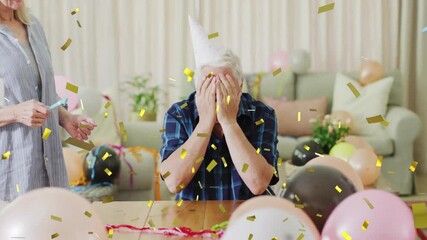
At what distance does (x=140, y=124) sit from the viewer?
199 inches

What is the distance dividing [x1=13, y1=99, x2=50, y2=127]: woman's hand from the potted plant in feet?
10.7

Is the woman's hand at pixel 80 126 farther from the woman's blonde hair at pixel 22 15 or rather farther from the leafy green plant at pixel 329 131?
the leafy green plant at pixel 329 131

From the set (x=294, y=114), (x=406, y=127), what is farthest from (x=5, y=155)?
A: (x=406, y=127)

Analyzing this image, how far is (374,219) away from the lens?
153cm

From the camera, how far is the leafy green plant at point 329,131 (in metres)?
4.87

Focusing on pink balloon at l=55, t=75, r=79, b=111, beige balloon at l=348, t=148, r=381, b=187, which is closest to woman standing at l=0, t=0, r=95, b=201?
pink balloon at l=55, t=75, r=79, b=111

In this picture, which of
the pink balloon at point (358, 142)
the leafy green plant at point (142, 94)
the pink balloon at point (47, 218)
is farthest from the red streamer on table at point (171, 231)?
the leafy green plant at point (142, 94)

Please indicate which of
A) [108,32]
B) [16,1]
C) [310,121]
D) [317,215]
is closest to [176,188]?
[317,215]

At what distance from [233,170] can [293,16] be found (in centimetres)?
425

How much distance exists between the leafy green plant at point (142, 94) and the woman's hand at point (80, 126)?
3.20m

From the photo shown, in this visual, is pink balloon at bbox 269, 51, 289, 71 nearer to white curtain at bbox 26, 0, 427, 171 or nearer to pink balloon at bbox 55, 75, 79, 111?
white curtain at bbox 26, 0, 427, 171

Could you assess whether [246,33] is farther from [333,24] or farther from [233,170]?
[233,170]

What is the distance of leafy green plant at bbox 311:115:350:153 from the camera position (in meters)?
4.87

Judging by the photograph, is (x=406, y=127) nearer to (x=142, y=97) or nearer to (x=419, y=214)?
(x=142, y=97)
